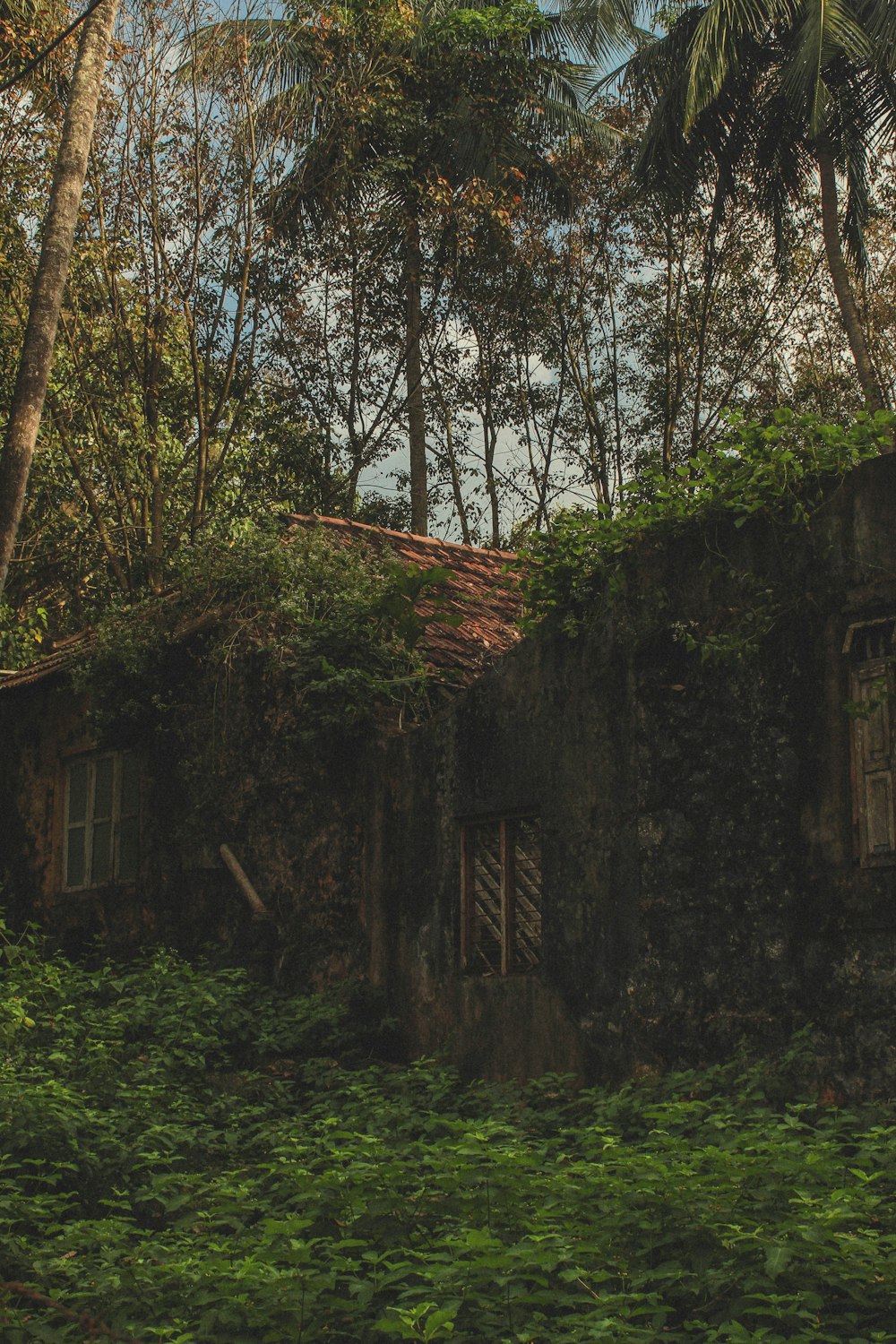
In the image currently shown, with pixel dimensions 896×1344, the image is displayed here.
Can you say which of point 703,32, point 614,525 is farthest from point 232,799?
point 703,32

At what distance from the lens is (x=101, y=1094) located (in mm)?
8008

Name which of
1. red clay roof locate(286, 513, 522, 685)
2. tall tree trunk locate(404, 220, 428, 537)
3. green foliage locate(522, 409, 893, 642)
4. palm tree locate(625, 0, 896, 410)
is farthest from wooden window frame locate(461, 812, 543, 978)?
tall tree trunk locate(404, 220, 428, 537)

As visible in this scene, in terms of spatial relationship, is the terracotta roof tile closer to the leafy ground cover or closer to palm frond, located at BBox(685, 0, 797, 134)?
the leafy ground cover

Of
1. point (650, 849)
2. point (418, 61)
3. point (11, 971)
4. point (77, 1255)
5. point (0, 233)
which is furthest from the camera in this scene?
point (418, 61)

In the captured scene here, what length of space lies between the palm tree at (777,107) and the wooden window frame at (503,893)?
912cm

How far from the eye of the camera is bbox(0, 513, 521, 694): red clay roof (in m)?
11.0

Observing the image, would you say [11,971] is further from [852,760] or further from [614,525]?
[852,760]

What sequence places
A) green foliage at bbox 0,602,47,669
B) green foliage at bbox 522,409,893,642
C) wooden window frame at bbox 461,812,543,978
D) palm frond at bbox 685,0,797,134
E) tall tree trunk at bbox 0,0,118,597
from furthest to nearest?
palm frond at bbox 685,0,797,134, green foliage at bbox 0,602,47,669, tall tree trunk at bbox 0,0,118,597, wooden window frame at bbox 461,812,543,978, green foliage at bbox 522,409,893,642

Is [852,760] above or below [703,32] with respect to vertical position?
below

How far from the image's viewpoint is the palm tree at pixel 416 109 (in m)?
16.6

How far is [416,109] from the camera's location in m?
19.8

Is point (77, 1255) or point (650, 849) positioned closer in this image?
point (77, 1255)

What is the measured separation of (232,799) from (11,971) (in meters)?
2.07

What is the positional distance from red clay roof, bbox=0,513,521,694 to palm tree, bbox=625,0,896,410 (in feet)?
17.8
